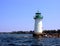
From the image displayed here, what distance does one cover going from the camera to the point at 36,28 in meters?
69.1

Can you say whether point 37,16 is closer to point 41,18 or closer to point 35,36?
point 41,18

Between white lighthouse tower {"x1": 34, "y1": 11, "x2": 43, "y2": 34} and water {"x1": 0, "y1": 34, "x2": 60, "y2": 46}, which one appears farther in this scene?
white lighthouse tower {"x1": 34, "y1": 11, "x2": 43, "y2": 34}

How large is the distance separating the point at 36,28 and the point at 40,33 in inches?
81.6

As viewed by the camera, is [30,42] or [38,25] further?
[38,25]

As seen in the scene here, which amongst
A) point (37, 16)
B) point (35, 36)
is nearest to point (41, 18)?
point (37, 16)

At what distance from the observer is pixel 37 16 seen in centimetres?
7031

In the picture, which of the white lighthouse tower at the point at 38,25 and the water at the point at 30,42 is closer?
the water at the point at 30,42

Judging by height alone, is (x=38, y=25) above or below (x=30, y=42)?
above

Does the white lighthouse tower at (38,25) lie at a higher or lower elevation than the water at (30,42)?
higher

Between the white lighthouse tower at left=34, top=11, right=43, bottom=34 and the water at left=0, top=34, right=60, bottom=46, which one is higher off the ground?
the white lighthouse tower at left=34, top=11, right=43, bottom=34

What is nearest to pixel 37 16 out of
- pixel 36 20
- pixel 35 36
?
pixel 36 20

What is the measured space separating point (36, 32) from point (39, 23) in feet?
9.45

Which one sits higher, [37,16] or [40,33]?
[37,16]

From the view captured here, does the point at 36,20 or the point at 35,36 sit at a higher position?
the point at 36,20
